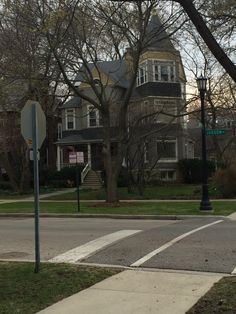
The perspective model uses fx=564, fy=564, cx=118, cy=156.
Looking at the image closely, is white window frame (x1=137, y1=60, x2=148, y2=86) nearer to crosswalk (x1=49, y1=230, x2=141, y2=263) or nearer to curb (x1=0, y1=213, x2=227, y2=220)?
curb (x1=0, y1=213, x2=227, y2=220)

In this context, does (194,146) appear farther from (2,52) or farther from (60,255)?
(60,255)

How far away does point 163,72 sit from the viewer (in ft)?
155

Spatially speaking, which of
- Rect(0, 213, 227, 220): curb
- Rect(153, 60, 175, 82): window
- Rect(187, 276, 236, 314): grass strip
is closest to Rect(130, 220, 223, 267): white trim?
Rect(187, 276, 236, 314): grass strip

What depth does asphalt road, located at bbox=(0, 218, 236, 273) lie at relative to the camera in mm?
10688

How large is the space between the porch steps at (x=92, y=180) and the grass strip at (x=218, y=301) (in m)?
38.7

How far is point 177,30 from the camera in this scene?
25.1 meters

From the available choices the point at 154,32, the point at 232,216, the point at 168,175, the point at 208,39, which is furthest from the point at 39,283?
the point at 168,175

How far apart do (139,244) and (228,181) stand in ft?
61.8

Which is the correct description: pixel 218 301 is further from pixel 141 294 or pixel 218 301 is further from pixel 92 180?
pixel 92 180

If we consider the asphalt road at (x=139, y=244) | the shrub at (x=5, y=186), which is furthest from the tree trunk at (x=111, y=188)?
the shrub at (x=5, y=186)

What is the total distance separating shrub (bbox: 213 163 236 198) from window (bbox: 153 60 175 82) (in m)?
16.0

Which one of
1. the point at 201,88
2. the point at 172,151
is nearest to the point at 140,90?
the point at 172,151

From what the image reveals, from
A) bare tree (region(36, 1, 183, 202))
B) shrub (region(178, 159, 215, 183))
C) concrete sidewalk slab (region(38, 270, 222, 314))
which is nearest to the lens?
concrete sidewalk slab (region(38, 270, 222, 314))

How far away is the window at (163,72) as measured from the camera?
45438mm
